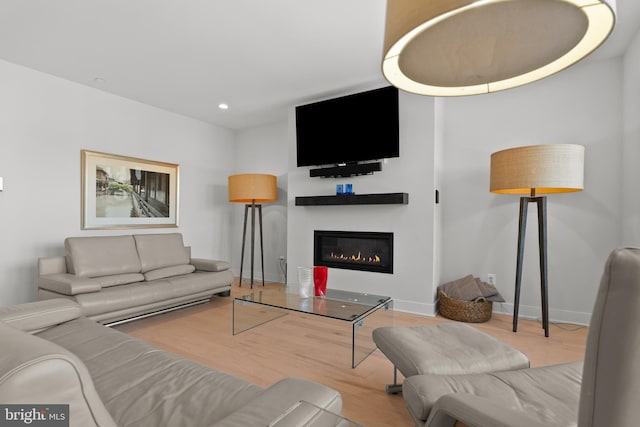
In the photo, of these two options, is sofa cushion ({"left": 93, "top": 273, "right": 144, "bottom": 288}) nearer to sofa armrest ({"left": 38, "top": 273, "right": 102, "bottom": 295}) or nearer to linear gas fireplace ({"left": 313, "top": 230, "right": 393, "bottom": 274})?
sofa armrest ({"left": 38, "top": 273, "right": 102, "bottom": 295})

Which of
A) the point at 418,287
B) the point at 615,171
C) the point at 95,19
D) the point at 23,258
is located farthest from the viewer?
the point at 418,287

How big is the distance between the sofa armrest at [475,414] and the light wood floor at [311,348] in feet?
2.50

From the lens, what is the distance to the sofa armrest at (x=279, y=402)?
848 millimetres

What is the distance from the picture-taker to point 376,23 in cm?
255

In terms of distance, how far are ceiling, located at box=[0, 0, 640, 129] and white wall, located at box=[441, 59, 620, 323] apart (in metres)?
0.47

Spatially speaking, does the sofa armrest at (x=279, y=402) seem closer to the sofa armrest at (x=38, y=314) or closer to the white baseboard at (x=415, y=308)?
the sofa armrest at (x=38, y=314)

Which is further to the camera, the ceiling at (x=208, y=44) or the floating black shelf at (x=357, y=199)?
the floating black shelf at (x=357, y=199)

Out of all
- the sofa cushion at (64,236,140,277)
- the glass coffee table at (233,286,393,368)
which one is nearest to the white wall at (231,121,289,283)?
the glass coffee table at (233,286,393,368)

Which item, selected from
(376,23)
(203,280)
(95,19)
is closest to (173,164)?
(203,280)

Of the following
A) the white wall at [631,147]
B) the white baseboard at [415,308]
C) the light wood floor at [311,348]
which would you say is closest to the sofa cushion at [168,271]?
the light wood floor at [311,348]

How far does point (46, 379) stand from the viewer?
56 centimetres

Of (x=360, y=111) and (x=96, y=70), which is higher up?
(x=96, y=70)

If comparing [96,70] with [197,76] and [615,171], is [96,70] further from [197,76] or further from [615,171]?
[615,171]

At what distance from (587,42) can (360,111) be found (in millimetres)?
2824
